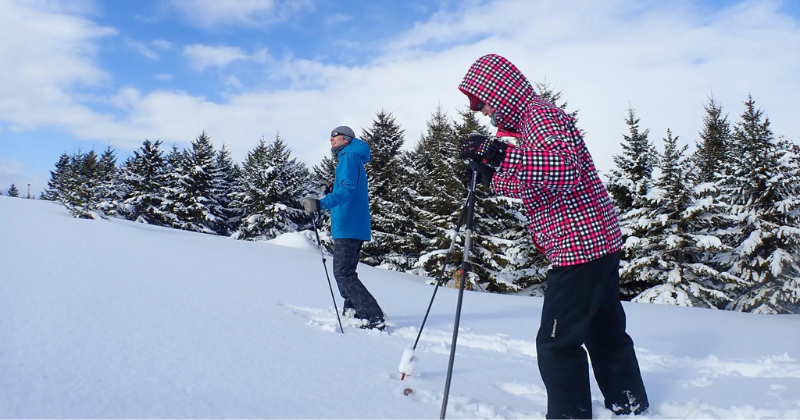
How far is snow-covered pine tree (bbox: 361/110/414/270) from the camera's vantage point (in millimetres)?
20219

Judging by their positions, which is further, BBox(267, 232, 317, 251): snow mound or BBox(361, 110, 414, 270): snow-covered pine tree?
BBox(361, 110, 414, 270): snow-covered pine tree

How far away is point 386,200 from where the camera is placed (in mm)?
21484

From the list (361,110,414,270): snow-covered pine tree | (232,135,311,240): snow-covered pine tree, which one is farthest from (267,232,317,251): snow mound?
(232,135,311,240): snow-covered pine tree

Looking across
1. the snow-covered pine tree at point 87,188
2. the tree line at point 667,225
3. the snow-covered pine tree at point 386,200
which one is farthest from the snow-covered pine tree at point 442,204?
the snow-covered pine tree at point 87,188

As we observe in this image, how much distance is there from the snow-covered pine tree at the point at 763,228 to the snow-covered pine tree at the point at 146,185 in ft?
96.8

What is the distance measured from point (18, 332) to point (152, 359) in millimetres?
754

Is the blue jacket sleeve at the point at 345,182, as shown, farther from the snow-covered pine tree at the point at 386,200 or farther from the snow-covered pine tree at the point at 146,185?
the snow-covered pine tree at the point at 146,185

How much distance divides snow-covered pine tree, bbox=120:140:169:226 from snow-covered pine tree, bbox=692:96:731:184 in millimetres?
30304

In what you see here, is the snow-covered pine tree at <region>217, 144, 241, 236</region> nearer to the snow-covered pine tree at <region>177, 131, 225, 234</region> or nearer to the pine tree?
the snow-covered pine tree at <region>177, 131, 225, 234</region>

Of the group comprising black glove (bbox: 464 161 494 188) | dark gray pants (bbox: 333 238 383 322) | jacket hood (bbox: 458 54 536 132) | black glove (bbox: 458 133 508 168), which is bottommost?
dark gray pants (bbox: 333 238 383 322)

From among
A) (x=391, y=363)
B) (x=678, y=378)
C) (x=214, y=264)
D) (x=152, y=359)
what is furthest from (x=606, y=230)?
(x=214, y=264)

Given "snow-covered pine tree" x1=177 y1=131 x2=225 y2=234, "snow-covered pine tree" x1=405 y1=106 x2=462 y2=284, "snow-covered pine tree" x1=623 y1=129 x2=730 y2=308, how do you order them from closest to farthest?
"snow-covered pine tree" x1=623 y1=129 x2=730 y2=308, "snow-covered pine tree" x1=405 y1=106 x2=462 y2=284, "snow-covered pine tree" x1=177 y1=131 x2=225 y2=234

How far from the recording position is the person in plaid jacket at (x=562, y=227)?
198 centimetres

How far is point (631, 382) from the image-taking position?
227 centimetres
